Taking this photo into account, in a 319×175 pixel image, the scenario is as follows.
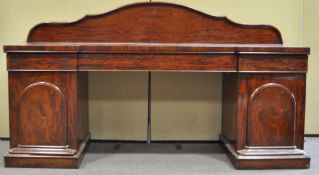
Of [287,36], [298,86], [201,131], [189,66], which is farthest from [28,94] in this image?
[287,36]

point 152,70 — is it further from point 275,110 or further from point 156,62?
point 275,110

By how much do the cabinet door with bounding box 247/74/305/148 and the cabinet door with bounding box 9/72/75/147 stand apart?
117 cm

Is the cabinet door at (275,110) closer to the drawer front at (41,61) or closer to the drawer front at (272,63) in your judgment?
the drawer front at (272,63)

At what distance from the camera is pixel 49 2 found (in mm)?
3055

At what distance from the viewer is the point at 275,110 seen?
7.98ft

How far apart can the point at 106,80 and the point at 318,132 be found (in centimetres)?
188

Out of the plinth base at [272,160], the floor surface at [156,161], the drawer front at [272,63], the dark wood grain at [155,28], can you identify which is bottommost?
the floor surface at [156,161]

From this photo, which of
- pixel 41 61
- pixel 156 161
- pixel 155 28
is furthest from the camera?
pixel 155 28

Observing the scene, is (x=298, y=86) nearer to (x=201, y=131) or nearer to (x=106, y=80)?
(x=201, y=131)

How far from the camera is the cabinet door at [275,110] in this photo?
241cm

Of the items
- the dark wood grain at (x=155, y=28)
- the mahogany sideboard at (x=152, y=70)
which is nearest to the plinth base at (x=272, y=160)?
the mahogany sideboard at (x=152, y=70)

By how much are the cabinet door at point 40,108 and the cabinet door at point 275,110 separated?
3.83 ft

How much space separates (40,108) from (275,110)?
1.51m

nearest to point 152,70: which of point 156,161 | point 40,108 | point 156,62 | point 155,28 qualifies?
point 156,62
